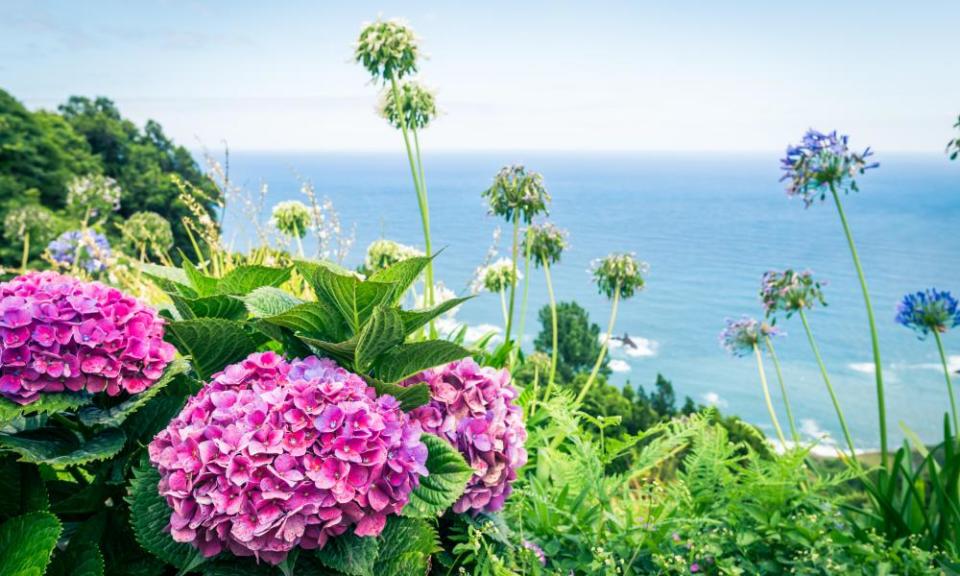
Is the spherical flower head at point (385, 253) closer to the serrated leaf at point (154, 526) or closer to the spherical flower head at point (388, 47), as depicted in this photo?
the spherical flower head at point (388, 47)

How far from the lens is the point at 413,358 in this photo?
1.42m

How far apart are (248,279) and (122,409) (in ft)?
1.46

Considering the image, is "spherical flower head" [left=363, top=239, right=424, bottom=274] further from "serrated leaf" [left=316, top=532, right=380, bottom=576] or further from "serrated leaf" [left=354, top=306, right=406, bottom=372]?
"serrated leaf" [left=316, top=532, right=380, bottom=576]

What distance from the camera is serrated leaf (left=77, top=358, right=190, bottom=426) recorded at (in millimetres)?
1354

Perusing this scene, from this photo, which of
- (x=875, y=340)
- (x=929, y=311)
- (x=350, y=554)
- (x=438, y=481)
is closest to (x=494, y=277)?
(x=875, y=340)

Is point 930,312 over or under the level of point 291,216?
under

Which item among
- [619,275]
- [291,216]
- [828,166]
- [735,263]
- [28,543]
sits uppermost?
[828,166]

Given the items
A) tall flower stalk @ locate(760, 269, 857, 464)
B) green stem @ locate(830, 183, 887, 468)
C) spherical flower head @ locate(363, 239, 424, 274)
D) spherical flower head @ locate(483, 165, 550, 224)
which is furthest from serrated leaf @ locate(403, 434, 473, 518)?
spherical flower head @ locate(363, 239, 424, 274)

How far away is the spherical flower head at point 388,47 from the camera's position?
2.95m

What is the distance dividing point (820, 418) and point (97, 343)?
41970mm

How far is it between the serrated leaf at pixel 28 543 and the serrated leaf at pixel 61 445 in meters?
0.11

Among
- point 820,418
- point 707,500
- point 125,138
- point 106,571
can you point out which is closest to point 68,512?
point 106,571

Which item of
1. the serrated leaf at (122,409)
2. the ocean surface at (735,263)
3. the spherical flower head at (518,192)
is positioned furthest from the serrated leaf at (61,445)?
the ocean surface at (735,263)

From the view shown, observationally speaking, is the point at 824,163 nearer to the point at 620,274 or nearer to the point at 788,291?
the point at 788,291
